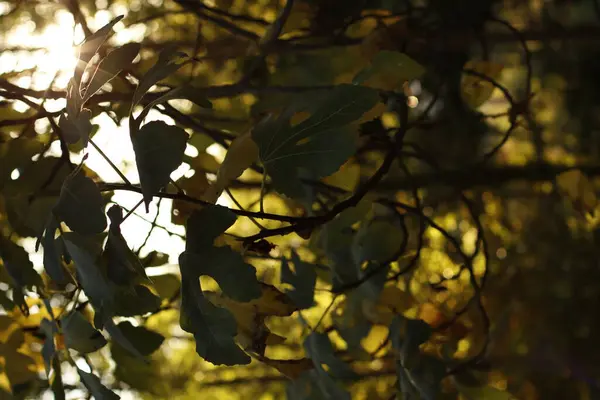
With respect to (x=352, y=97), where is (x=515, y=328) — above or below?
below

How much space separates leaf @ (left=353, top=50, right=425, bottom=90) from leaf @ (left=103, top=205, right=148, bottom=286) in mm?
230

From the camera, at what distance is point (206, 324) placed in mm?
357

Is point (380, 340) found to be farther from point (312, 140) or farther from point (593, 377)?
point (593, 377)

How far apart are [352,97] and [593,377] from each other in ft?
3.88

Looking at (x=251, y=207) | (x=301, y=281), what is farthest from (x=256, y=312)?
(x=251, y=207)

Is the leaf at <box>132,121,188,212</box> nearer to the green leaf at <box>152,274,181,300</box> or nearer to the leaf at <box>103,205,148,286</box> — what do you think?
the leaf at <box>103,205,148,286</box>

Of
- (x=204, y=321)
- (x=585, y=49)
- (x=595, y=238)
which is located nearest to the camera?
(x=204, y=321)

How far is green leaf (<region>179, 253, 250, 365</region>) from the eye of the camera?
35cm

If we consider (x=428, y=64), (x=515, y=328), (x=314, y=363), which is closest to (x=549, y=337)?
(x=515, y=328)

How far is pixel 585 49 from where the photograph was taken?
1.95m

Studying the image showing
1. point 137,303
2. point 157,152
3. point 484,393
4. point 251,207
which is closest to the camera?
point 157,152

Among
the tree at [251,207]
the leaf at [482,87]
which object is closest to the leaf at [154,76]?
the tree at [251,207]

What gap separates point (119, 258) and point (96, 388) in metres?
0.11

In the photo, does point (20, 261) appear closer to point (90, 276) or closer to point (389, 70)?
point (90, 276)
